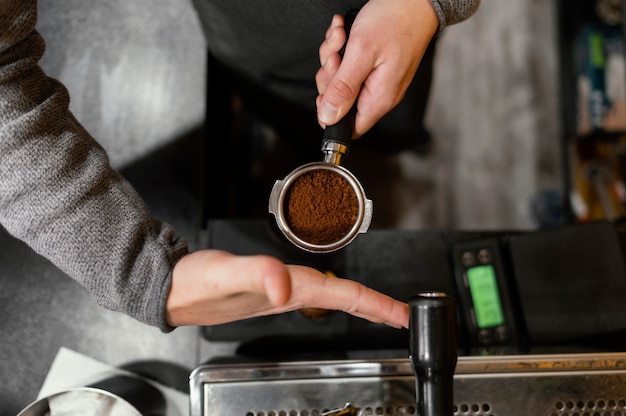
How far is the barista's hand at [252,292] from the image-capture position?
0.59 meters

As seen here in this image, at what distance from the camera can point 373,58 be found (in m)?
0.79

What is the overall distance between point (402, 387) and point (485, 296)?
0.94 feet

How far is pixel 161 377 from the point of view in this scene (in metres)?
0.96

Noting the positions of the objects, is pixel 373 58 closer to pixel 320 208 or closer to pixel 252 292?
pixel 320 208

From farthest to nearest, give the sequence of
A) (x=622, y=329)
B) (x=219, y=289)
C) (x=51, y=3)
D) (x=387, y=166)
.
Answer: (x=387, y=166), (x=51, y=3), (x=622, y=329), (x=219, y=289)

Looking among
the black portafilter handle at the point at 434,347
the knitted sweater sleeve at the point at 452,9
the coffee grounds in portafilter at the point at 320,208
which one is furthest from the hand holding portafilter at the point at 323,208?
the knitted sweater sleeve at the point at 452,9

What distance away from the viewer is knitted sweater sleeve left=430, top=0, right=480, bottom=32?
820 mm

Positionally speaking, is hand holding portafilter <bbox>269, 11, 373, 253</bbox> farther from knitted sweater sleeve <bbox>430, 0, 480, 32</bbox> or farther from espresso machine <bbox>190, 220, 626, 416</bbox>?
knitted sweater sleeve <bbox>430, 0, 480, 32</bbox>

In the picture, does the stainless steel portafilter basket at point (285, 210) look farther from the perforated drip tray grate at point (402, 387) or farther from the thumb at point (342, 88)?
the perforated drip tray grate at point (402, 387)

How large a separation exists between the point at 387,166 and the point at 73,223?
130 centimetres

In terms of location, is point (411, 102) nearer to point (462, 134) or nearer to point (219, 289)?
point (219, 289)

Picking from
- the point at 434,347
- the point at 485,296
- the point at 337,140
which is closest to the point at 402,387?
the point at 434,347

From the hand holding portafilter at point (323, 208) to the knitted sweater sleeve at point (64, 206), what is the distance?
169mm

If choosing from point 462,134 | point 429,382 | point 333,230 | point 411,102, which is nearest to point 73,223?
point 333,230
